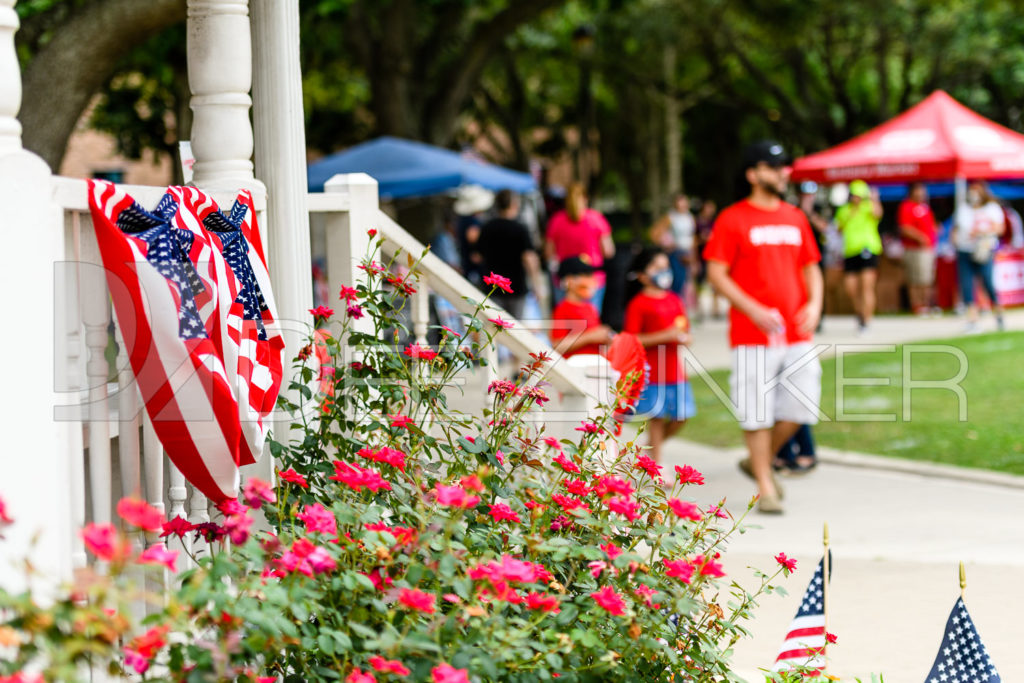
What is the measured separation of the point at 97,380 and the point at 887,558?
421 centimetres

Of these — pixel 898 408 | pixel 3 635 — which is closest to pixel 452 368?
pixel 3 635

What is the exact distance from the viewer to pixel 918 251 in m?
19.5

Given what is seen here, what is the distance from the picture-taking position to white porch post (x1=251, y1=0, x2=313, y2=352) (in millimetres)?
4324

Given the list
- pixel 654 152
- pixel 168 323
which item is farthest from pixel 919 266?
pixel 654 152

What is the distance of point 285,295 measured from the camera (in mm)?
4359

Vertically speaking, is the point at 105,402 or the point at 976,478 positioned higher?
the point at 105,402

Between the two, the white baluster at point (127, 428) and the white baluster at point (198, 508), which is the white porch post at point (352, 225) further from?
the white baluster at point (127, 428)

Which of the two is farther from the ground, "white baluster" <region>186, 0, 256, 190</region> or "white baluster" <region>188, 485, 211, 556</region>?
"white baluster" <region>186, 0, 256, 190</region>

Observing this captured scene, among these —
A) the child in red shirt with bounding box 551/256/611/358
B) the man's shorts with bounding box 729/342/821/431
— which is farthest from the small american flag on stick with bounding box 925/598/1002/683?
the child in red shirt with bounding box 551/256/611/358

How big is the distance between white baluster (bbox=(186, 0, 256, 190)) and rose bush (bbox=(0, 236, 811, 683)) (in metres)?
0.59

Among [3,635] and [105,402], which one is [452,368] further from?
[3,635]

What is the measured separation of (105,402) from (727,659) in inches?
72.1

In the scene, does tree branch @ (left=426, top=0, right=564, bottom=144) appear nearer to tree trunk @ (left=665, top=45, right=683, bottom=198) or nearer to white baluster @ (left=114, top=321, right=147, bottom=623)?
white baluster @ (left=114, top=321, right=147, bottom=623)

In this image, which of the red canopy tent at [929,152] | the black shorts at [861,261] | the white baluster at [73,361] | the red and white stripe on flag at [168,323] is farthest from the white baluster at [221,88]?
the red canopy tent at [929,152]
